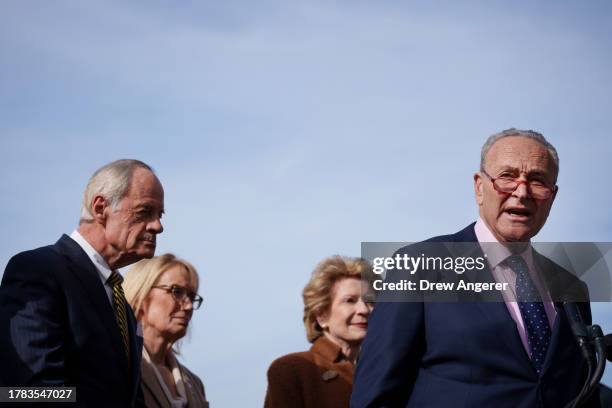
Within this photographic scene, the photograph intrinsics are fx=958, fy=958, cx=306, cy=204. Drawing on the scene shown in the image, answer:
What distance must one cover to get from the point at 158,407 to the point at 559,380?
10.7ft

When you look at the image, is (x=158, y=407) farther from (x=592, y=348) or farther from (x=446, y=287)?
(x=592, y=348)

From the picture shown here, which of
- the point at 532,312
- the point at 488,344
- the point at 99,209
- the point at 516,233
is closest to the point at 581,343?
the point at 488,344

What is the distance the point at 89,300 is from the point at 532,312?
2255 mm

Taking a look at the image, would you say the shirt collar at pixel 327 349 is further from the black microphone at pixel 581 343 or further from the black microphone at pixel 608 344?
the black microphone at pixel 608 344

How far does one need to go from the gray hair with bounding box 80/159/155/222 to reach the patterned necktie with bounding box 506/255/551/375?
2.21m

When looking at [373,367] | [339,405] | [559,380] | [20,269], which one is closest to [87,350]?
[20,269]

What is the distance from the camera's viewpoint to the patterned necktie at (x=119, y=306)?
516 centimetres

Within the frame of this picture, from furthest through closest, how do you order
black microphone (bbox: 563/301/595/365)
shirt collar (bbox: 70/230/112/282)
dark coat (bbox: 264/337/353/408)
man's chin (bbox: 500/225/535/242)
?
dark coat (bbox: 264/337/353/408) < shirt collar (bbox: 70/230/112/282) < man's chin (bbox: 500/225/535/242) < black microphone (bbox: 563/301/595/365)

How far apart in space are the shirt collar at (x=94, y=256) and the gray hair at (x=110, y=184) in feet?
0.45

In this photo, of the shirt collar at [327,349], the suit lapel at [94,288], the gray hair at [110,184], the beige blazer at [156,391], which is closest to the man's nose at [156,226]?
the gray hair at [110,184]

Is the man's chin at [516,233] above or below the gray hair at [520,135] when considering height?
below

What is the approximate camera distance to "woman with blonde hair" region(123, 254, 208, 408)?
7.24 meters

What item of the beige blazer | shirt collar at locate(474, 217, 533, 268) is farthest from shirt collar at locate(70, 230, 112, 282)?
shirt collar at locate(474, 217, 533, 268)

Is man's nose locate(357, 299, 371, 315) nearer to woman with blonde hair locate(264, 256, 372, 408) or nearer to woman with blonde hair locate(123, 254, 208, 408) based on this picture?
woman with blonde hair locate(264, 256, 372, 408)
